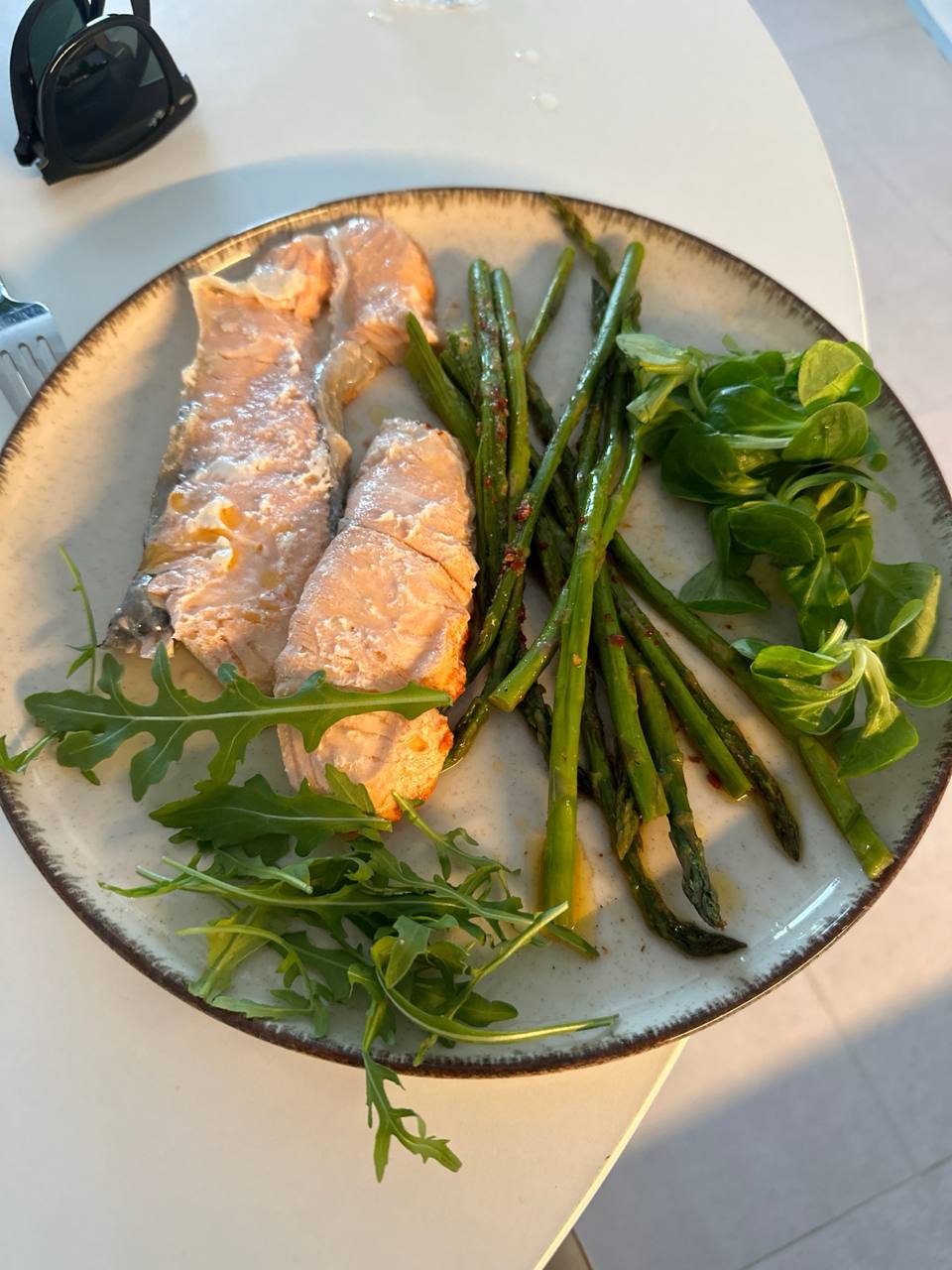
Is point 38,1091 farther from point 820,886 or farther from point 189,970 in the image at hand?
point 820,886

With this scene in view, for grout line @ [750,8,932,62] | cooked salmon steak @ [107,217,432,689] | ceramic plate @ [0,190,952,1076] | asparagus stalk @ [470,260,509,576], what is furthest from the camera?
grout line @ [750,8,932,62]

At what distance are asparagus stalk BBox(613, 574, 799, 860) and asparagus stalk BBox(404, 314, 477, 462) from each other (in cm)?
49

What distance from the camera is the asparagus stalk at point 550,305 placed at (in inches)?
76.4

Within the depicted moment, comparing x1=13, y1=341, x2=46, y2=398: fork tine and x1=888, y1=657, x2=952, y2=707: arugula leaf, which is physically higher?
x1=13, y1=341, x2=46, y2=398: fork tine

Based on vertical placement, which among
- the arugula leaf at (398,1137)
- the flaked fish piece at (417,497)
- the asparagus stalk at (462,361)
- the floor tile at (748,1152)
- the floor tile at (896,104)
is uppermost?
the floor tile at (896,104)

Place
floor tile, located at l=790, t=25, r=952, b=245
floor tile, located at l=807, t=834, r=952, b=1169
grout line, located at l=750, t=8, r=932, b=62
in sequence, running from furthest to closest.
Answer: grout line, located at l=750, t=8, r=932, b=62 → floor tile, located at l=790, t=25, r=952, b=245 → floor tile, located at l=807, t=834, r=952, b=1169

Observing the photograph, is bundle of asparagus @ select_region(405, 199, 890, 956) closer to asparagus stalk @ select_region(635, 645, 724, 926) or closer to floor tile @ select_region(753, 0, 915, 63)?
asparagus stalk @ select_region(635, 645, 724, 926)

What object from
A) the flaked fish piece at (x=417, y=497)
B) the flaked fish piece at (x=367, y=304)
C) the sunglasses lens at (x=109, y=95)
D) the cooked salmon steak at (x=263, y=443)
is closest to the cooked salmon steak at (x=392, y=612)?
the flaked fish piece at (x=417, y=497)

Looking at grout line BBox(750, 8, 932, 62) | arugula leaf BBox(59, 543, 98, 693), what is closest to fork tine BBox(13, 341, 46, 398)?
arugula leaf BBox(59, 543, 98, 693)

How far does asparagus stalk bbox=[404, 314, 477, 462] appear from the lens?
1850 millimetres

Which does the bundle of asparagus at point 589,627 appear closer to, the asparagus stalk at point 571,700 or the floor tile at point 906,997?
the asparagus stalk at point 571,700

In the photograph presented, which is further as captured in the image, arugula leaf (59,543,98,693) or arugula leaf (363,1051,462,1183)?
arugula leaf (59,543,98,693)

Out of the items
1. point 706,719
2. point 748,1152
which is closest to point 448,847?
point 706,719

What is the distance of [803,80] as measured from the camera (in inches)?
153
